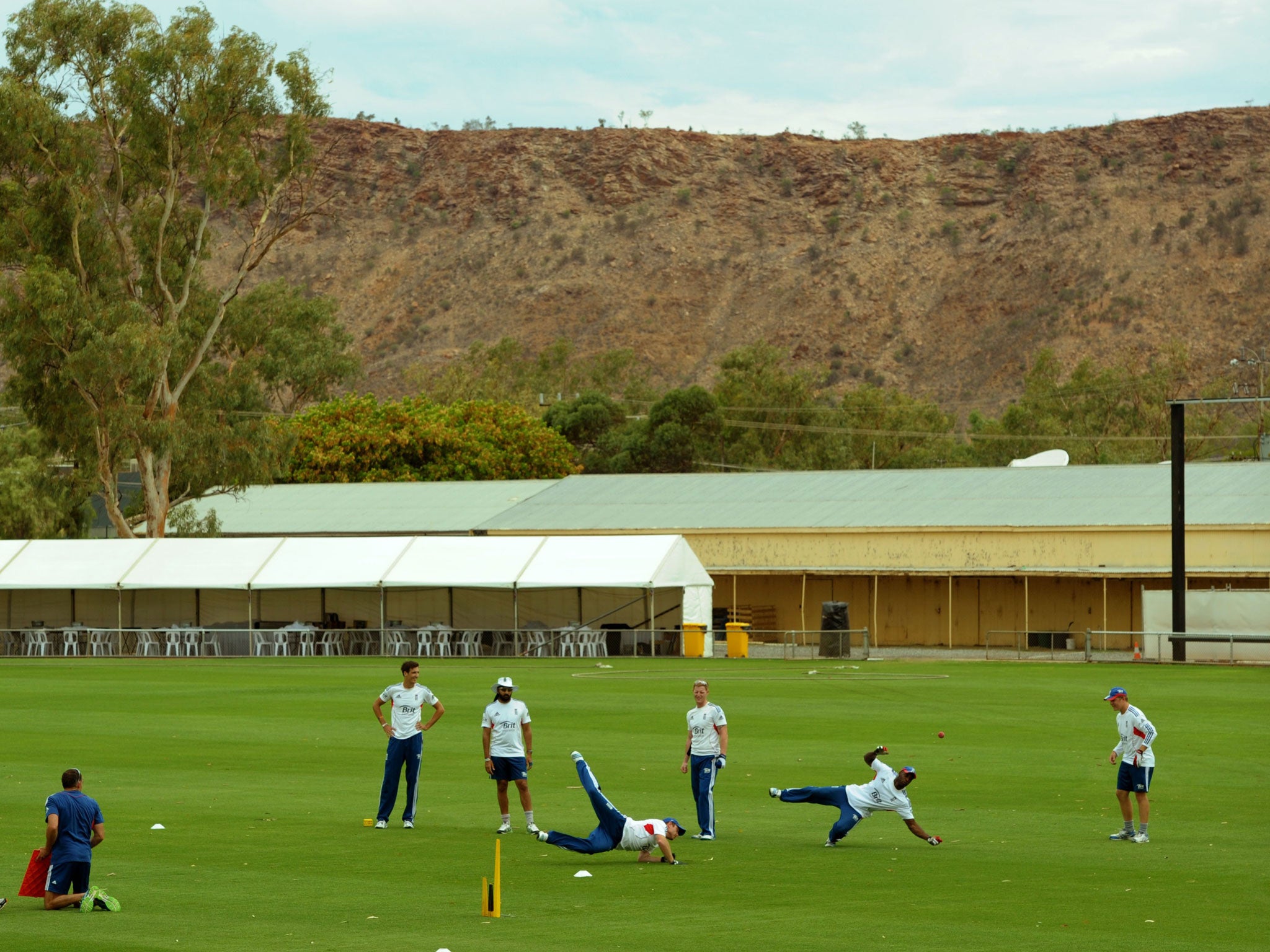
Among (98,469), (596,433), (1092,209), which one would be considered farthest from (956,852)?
(1092,209)

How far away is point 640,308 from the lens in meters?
137

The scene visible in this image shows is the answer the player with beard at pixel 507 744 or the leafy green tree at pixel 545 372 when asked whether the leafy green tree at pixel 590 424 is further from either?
the player with beard at pixel 507 744

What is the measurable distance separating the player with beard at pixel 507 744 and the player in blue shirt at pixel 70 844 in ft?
13.5

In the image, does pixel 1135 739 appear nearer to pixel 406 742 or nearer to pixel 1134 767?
pixel 1134 767

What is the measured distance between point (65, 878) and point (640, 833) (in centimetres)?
460

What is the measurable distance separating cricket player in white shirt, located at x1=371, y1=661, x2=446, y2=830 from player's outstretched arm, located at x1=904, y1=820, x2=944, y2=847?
4.64m

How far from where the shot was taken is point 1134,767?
1574 cm

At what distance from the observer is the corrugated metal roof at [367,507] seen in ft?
216

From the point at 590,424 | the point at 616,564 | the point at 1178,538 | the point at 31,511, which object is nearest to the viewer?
the point at 1178,538

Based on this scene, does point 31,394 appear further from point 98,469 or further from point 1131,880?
point 1131,880

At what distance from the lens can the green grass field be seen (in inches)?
460

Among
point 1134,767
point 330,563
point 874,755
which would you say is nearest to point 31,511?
point 330,563

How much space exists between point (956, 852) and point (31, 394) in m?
48.4

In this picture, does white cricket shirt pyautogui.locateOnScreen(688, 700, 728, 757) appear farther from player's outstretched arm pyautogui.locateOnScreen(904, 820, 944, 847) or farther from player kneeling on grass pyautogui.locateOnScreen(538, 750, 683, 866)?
player's outstretched arm pyautogui.locateOnScreen(904, 820, 944, 847)
